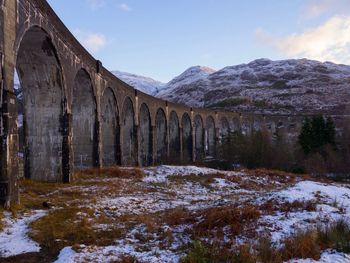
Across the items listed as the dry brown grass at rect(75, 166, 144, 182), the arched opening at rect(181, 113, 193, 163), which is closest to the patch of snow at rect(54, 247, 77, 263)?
the dry brown grass at rect(75, 166, 144, 182)

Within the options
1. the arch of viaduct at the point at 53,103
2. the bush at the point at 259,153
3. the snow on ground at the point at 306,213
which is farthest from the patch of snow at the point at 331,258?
the bush at the point at 259,153

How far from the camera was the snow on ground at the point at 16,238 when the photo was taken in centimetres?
644

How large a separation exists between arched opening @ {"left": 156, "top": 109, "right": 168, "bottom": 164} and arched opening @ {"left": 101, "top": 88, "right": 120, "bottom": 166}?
12.2 metres

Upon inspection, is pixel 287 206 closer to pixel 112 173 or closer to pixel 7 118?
pixel 7 118

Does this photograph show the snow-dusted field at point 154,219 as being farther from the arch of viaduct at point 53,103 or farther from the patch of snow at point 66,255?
the arch of viaduct at point 53,103

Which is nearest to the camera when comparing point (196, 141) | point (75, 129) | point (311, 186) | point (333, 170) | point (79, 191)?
point (311, 186)

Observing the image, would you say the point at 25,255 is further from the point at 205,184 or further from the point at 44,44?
A: the point at 205,184

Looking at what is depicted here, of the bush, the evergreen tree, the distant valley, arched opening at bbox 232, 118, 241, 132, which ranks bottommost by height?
the bush

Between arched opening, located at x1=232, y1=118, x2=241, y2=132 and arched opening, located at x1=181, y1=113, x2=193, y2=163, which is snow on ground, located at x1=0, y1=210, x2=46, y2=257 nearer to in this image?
arched opening, located at x1=181, y1=113, x2=193, y2=163

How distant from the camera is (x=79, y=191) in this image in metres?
12.9

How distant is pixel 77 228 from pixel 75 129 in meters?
12.5

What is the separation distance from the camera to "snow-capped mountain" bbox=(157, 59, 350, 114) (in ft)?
296

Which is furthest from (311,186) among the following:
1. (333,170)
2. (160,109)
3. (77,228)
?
(333,170)

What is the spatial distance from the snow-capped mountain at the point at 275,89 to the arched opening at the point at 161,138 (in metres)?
55.8
